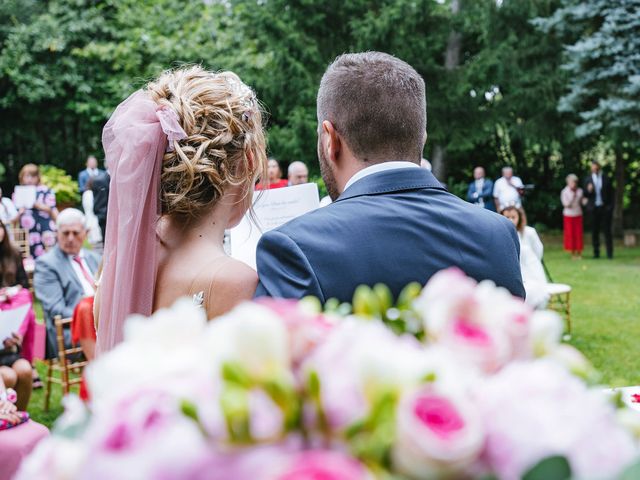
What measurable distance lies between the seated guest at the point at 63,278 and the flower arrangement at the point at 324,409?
645 cm

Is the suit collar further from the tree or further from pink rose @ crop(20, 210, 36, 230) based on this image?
the tree

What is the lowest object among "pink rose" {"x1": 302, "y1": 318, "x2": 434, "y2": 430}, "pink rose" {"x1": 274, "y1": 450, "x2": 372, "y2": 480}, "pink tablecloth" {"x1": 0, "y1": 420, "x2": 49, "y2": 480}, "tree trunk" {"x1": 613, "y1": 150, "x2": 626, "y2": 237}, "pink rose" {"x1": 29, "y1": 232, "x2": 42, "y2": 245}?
"tree trunk" {"x1": 613, "y1": 150, "x2": 626, "y2": 237}

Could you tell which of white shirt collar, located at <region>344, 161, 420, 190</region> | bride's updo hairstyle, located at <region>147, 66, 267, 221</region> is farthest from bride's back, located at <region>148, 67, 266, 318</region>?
white shirt collar, located at <region>344, 161, 420, 190</region>

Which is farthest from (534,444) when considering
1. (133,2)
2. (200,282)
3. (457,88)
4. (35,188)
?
(133,2)

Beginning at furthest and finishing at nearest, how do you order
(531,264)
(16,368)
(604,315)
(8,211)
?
(8,211)
(604,315)
(531,264)
(16,368)

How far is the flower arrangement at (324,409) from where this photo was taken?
659mm

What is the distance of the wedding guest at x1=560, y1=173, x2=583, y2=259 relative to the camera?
1758 cm

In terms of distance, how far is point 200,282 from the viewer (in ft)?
7.32

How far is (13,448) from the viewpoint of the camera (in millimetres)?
4230

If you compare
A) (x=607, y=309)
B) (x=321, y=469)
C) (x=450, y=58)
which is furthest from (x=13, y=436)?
(x=450, y=58)

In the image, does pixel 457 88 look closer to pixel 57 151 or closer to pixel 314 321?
pixel 57 151

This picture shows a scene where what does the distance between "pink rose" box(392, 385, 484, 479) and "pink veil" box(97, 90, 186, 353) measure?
1.77 metres

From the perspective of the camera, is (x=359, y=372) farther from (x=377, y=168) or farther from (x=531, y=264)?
(x=531, y=264)

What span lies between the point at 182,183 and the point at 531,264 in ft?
20.0
